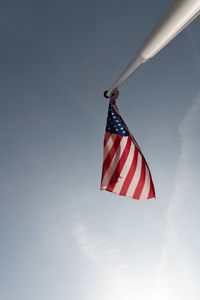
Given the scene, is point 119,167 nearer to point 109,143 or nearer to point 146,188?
point 109,143

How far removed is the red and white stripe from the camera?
879cm

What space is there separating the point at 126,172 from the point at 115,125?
2.00 m

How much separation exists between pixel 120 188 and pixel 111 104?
3.72 meters

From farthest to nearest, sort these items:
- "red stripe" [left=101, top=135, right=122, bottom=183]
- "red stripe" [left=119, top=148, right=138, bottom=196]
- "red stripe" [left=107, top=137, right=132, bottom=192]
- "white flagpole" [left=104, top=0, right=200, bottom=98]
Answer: "red stripe" [left=101, top=135, right=122, bottom=183]
"red stripe" [left=119, top=148, right=138, bottom=196]
"red stripe" [left=107, top=137, right=132, bottom=192]
"white flagpole" [left=104, top=0, right=200, bottom=98]

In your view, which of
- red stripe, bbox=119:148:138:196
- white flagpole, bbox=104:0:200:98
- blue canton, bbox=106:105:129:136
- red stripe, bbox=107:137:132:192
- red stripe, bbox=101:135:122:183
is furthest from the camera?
blue canton, bbox=106:105:129:136

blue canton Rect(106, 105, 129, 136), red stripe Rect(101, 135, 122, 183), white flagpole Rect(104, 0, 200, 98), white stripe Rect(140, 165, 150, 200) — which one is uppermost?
white flagpole Rect(104, 0, 200, 98)

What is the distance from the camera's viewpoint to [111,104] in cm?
1012

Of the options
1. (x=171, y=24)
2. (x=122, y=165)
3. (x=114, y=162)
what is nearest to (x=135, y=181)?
(x=122, y=165)

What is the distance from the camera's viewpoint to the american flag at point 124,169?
28.9 ft

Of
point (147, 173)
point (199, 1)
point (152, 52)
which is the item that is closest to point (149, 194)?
point (147, 173)

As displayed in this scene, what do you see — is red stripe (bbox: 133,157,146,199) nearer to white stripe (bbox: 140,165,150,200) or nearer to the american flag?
the american flag

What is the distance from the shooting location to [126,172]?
8891 millimetres

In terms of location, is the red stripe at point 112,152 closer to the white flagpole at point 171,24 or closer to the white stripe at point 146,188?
the white stripe at point 146,188

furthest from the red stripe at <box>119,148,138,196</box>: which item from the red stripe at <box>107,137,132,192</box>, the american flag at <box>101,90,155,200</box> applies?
the red stripe at <box>107,137,132,192</box>
